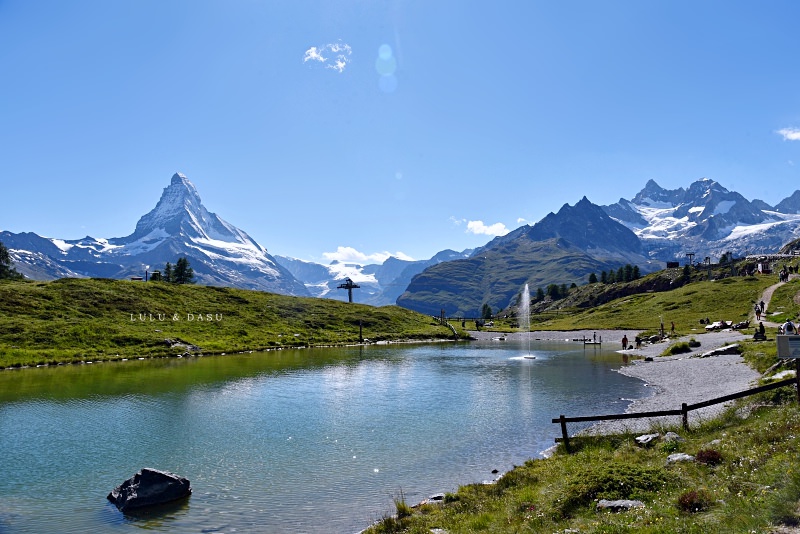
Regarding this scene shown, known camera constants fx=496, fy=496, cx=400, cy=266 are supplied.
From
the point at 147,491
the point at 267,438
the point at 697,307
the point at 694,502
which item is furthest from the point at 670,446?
the point at 697,307

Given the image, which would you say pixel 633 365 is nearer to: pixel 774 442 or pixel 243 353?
pixel 774 442

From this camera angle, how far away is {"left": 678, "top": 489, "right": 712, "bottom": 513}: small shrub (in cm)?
→ 1506

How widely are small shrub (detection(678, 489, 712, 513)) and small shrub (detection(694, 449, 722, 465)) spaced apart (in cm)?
482

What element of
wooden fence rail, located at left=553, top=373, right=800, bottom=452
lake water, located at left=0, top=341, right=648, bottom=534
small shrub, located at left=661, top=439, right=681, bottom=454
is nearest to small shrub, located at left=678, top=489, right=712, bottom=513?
small shrub, located at left=661, top=439, right=681, bottom=454

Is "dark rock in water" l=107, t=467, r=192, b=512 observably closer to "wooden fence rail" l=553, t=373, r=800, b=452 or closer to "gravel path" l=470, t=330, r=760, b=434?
"wooden fence rail" l=553, t=373, r=800, b=452

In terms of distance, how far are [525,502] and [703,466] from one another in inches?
282

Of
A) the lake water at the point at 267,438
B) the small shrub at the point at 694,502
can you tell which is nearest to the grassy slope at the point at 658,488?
the small shrub at the point at 694,502

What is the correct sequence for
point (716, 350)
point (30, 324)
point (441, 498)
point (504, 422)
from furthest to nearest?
1. point (30, 324)
2. point (716, 350)
3. point (504, 422)
4. point (441, 498)

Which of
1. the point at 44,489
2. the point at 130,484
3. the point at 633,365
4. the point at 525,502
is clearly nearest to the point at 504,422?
the point at 525,502

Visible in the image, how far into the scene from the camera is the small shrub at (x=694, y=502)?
49.4 feet

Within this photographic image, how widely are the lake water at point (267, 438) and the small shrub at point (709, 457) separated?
10143mm

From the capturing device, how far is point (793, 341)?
2284 cm

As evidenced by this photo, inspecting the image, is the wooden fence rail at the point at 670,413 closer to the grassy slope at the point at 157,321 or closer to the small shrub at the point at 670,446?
the small shrub at the point at 670,446

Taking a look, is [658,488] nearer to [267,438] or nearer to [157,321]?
[267,438]
